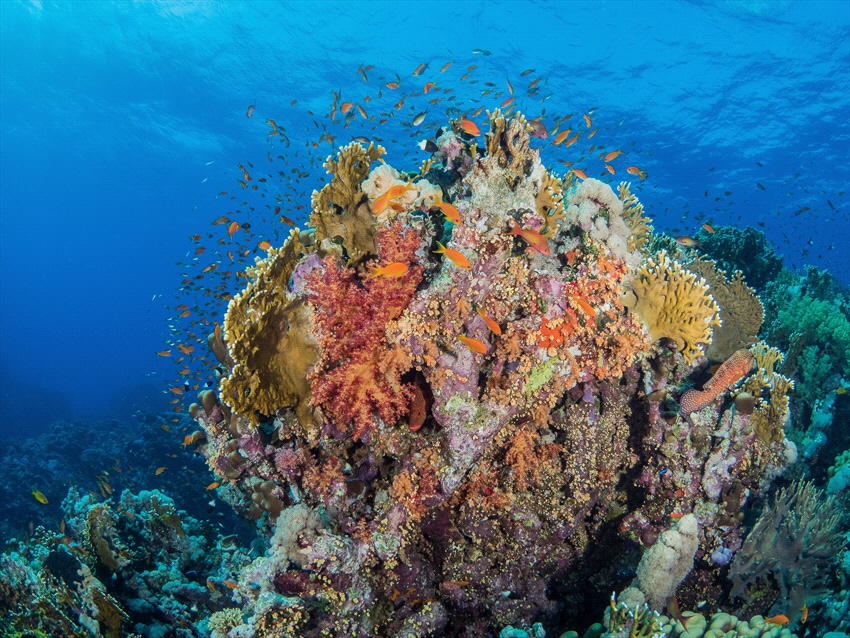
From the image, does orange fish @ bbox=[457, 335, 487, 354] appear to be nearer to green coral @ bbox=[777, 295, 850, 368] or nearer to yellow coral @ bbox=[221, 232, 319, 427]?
yellow coral @ bbox=[221, 232, 319, 427]

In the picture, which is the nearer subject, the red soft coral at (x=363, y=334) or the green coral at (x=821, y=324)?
the red soft coral at (x=363, y=334)

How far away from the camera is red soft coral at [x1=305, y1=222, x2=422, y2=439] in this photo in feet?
15.1

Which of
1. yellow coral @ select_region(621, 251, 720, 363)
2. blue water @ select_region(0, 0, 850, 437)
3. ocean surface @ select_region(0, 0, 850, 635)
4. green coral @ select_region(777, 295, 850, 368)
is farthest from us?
blue water @ select_region(0, 0, 850, 437)

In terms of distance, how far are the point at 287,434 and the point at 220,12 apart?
40519 mm

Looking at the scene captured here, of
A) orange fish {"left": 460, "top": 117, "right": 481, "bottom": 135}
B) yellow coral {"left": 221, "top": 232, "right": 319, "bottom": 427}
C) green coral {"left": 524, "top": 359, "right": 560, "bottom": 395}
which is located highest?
orange fish {"left": 460, "top": 117, "right": 481, "bottom": 135}

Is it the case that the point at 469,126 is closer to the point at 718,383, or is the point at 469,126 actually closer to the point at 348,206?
the point at 348,206

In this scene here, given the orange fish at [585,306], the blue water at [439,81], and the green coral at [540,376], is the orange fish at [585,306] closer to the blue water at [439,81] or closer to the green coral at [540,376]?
the green coral at [540,376]

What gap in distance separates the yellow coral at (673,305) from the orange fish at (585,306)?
706 mm

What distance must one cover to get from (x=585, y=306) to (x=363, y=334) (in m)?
2.36

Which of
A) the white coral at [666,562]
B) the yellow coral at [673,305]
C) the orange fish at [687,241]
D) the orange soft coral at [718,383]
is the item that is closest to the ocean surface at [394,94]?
the orange fish at [687,241]

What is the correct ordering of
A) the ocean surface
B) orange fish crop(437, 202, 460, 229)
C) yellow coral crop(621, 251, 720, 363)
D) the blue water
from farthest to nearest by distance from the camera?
the blue water
the ocean surface
yellow coral crop(621, 251, 720, 363)
orange fish crop(437, 202, 460, 229)

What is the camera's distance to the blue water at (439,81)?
27.4 meters

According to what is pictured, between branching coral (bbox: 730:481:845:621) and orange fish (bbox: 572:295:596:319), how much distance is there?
3.18 metres

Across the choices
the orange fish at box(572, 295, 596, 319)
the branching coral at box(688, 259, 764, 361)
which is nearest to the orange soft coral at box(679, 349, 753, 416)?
the branching coral at box(688, 259, 764, 361)
